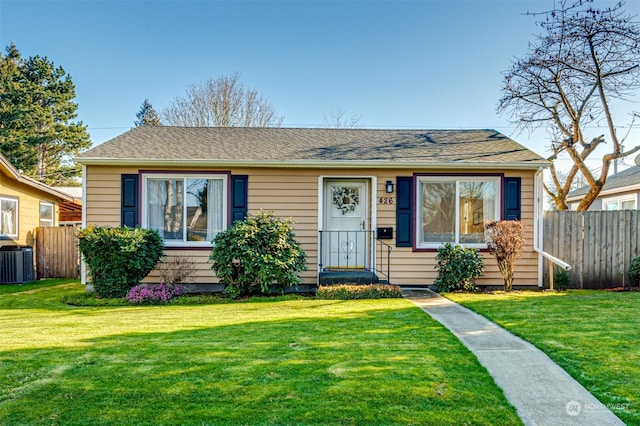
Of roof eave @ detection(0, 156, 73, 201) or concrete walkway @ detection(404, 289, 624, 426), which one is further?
roof eave @ detection(0, 156, 73, 201)

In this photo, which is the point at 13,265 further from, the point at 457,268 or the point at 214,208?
the point at 457,268

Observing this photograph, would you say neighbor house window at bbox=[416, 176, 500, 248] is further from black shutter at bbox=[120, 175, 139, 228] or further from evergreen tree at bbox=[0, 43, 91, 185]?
evergreen tree at bbox=[0, 43, 91, 185]

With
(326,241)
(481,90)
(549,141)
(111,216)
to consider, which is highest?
(481,90)

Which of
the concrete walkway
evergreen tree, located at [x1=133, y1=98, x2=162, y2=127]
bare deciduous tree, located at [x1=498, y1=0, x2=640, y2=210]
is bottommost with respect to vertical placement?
the concrete walkway

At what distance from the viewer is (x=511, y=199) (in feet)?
27.2

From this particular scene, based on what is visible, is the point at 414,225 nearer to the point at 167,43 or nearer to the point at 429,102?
the point at 429,102

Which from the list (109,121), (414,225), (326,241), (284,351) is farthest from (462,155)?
(109,121)

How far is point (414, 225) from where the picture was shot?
329 inches

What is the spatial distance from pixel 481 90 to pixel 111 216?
13.6 m

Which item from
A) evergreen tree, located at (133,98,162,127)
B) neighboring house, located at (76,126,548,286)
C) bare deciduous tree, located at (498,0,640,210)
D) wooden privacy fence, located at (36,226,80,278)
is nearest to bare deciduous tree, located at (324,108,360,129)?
bare deciduous tree, located at (498,0,640,210)

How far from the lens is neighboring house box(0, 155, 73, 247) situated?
33.9ft

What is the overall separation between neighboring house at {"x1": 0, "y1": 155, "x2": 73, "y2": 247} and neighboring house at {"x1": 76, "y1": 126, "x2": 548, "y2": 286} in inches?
162

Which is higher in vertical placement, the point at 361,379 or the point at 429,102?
the point at 429,102

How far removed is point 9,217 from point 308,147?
8525mm
